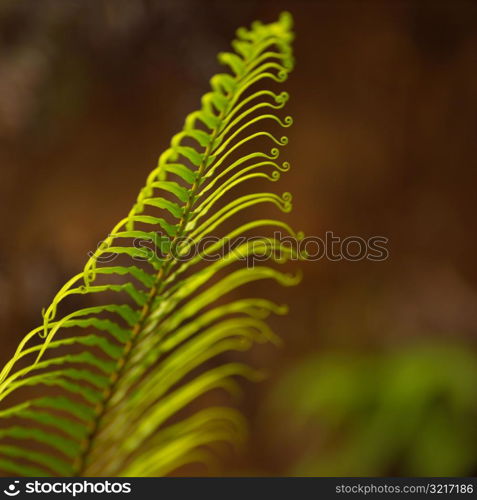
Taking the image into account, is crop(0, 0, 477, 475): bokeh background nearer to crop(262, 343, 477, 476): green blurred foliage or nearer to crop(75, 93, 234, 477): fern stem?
crop(262, 343, 477, 476): green blurred foliage

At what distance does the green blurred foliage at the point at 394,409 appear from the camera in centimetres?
140

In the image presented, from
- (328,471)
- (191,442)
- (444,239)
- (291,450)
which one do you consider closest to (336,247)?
(444,239)

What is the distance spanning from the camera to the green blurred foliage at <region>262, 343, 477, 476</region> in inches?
55.2

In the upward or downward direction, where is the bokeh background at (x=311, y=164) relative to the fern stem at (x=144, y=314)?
upward

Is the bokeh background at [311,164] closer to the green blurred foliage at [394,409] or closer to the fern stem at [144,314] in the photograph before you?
the green blurred foliage at [394,409]

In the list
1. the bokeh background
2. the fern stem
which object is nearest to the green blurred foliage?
the bokeh background

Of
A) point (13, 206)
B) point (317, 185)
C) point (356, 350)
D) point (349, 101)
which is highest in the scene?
point (349, 101)

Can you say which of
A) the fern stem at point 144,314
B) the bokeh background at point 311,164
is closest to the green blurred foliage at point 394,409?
the bokeh background at point 311,164

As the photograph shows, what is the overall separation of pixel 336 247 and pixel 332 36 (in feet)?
2.44

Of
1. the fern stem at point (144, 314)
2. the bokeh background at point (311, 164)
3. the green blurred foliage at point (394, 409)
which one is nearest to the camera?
the fern stem at point (144, 314)

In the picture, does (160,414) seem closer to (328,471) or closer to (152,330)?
(152,330)

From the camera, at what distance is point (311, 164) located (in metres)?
2.29

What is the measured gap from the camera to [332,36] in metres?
2.32

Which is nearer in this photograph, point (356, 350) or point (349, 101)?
point (356, 350)
